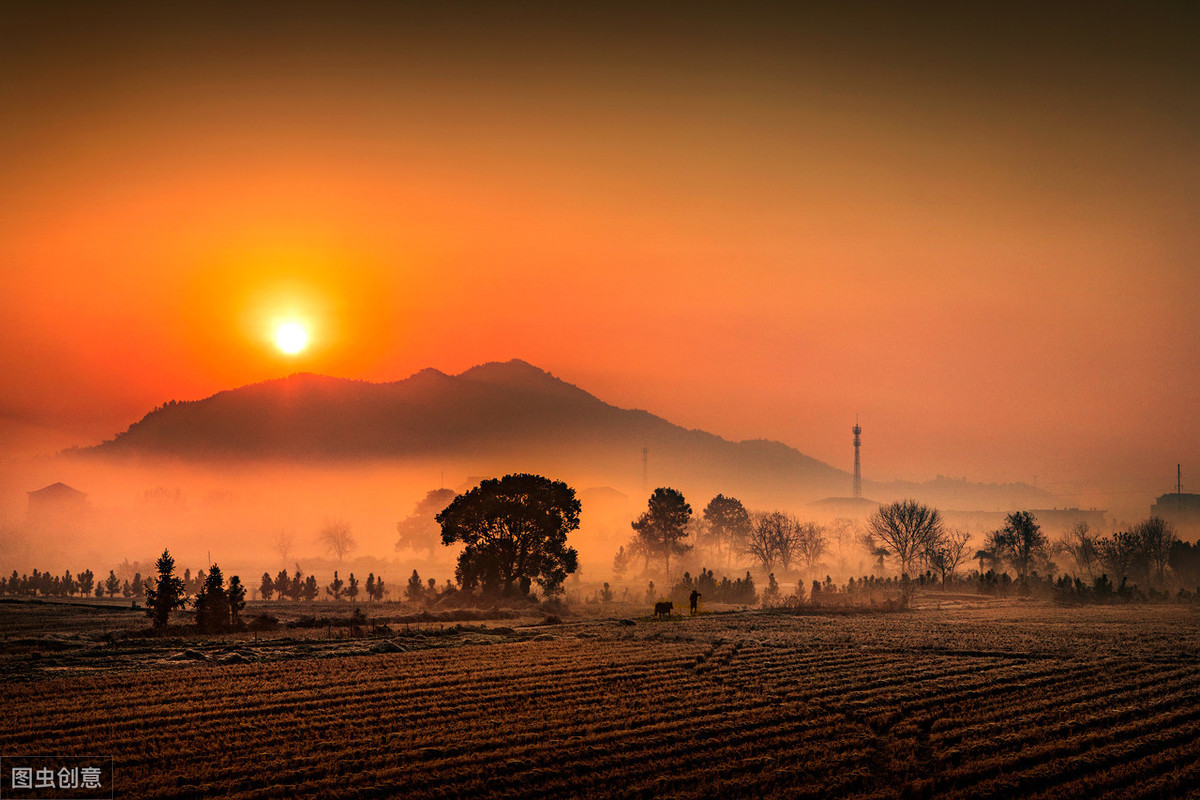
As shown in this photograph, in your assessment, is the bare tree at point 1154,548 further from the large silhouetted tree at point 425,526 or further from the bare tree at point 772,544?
the large silhouetted tree at point 425,526

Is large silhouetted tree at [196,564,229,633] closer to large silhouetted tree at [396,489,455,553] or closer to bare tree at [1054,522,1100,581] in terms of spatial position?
bare tree at [1054,522,1100,581]

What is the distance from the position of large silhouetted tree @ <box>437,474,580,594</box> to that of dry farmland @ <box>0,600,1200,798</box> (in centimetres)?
3519

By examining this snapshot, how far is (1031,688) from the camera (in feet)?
116

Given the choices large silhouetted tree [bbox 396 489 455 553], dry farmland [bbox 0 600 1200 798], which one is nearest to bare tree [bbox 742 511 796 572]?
large silhouetted tree [bbox 396 489 455 553]

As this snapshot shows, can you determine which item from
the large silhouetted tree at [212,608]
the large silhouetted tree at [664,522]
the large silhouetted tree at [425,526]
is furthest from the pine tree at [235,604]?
the large silhouetted tree at [425,526]

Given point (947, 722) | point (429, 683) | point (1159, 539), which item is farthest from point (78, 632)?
point (1159, 539)

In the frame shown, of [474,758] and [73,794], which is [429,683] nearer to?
[474,758]

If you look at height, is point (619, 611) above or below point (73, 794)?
below

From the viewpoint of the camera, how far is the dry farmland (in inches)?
891

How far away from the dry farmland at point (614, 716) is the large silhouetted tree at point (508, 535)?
35.2 m

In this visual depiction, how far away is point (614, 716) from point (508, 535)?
59.3m

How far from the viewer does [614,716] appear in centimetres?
2917

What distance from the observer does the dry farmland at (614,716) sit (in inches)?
891

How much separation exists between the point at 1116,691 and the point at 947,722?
11.6 metres
